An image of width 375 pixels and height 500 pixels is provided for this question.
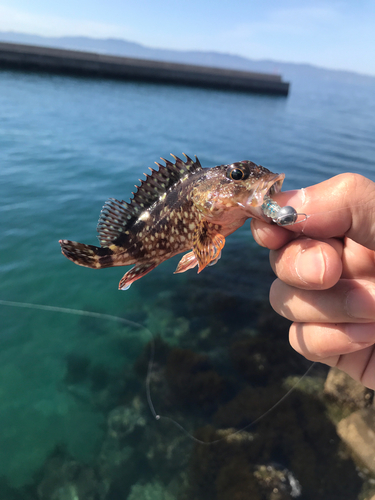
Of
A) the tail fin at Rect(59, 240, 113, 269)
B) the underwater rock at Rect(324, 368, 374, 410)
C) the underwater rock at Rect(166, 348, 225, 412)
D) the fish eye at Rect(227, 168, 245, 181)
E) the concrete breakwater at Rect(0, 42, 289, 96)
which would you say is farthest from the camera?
the concrete breakwater at Rect(0, 42, 289, 96)

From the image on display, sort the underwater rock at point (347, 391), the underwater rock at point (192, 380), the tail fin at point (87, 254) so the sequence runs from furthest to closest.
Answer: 1. the underwater rock at point (192, 380)
2. the underwater rock at point (347, 391)
3. the tail fin at point (87, 254)

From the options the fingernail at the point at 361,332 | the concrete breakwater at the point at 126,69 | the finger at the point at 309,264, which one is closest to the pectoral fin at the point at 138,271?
the finger at the point at 309,264

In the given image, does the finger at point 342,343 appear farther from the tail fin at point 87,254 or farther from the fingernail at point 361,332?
the tail fin at point 87,254

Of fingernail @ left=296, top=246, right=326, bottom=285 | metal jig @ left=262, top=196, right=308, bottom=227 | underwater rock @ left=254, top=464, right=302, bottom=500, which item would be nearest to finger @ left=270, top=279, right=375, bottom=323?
fingernail @ left=296, top=246, right=326, bottom=285

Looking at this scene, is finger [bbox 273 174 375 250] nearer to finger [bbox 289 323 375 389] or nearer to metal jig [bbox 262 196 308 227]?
metal jig [bbox 262 196 308 227]

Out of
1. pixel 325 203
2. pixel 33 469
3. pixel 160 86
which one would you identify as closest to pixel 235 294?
pixel 33 469

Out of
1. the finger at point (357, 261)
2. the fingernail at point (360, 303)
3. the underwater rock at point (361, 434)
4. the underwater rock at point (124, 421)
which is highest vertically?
the finger at point (357, 261)

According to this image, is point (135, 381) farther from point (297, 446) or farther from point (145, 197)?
point (145, 197)

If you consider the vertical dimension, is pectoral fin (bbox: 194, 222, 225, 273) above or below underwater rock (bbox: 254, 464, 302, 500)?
above
